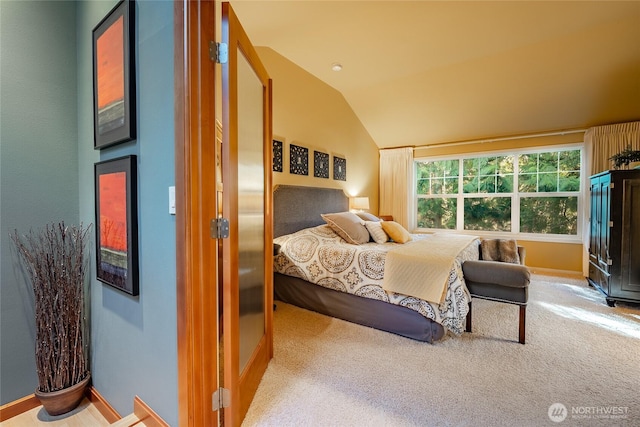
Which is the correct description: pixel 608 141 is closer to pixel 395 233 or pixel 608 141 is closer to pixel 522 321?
pixel 395 233

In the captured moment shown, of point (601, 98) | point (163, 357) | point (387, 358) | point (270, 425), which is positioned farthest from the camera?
point (601, 98)

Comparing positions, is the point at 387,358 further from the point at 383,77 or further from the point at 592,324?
the point at 383,77

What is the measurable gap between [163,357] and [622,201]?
4.22 metres

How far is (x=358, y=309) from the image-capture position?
2.51 metres

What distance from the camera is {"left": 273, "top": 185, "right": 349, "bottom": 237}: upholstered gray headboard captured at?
3273 millimetres

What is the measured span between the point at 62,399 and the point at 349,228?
2610 millimetres

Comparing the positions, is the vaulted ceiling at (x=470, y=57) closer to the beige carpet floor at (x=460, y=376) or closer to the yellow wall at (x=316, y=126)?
the yellow wall at (x=316, y=126)

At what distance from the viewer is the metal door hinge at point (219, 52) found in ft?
3.76

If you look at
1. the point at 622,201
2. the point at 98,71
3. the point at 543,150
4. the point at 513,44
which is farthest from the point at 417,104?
the point at 98,71

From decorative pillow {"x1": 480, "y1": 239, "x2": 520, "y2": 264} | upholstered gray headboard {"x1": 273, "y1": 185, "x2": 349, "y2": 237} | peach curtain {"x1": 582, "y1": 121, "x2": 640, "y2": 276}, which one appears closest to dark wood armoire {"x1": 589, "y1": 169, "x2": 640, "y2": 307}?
decorative pillow {"x1": 480, "y1": 239, "x2": 520, "y2": 264}

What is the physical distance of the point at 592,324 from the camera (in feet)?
8.19

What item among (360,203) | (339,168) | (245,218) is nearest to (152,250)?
(245,218)

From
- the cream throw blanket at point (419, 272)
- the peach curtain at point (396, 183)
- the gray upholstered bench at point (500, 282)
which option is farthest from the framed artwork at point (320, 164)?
the gray upholstered bench at point (500, 282)

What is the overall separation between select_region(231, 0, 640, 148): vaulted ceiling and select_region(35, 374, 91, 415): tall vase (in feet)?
9.42
